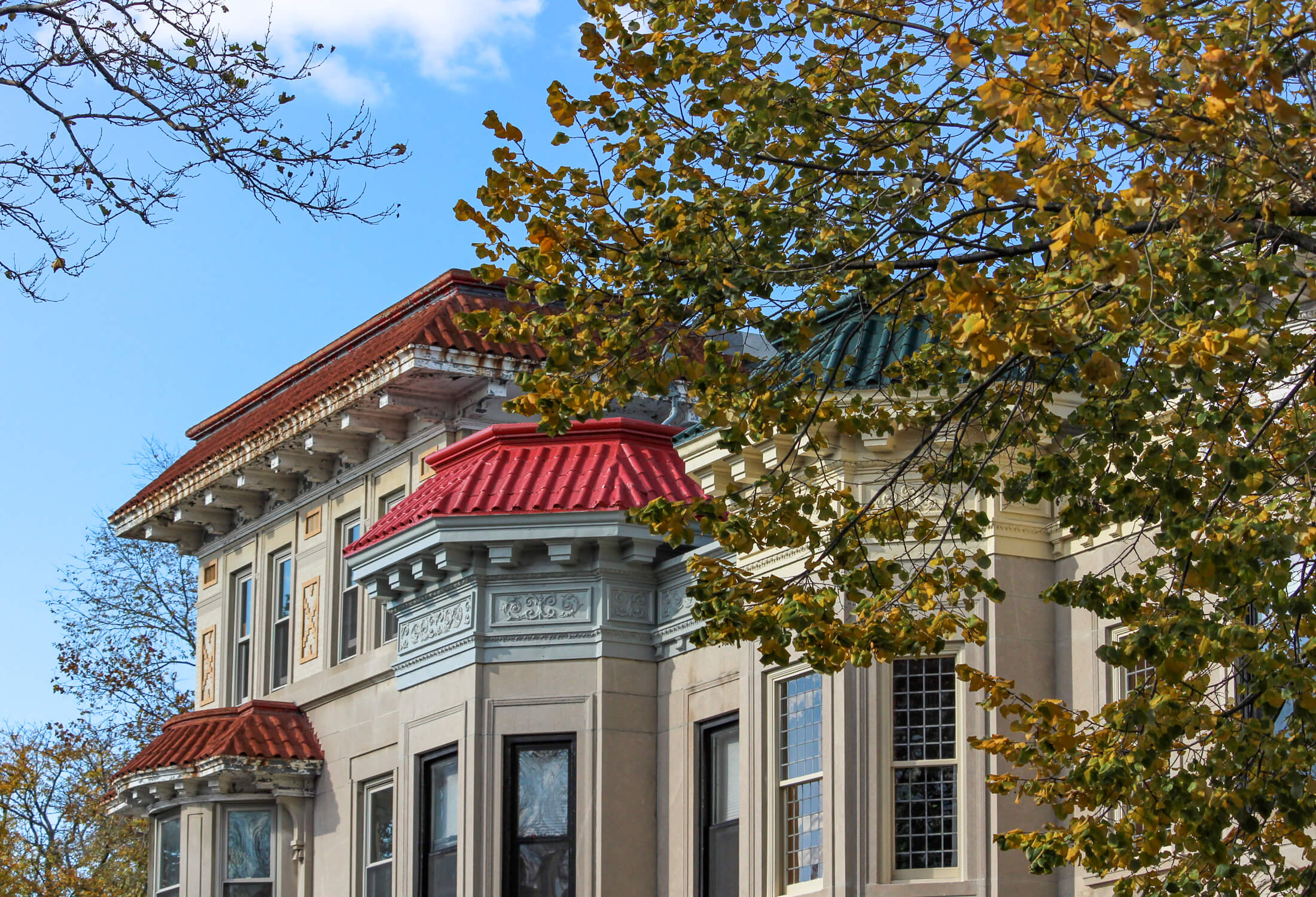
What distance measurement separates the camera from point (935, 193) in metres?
11.6

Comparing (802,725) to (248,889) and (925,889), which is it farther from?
(248,889)

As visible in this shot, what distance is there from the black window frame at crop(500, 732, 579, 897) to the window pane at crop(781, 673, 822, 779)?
2.92 metres

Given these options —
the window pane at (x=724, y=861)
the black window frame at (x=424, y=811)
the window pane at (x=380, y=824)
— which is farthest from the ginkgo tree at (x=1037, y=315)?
the window pane at (x=380, y=824)

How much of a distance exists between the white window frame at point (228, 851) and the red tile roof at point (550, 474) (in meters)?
4.91

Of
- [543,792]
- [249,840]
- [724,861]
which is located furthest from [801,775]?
[249,840]

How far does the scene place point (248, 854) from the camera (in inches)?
1049

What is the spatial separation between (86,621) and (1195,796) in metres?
37.7

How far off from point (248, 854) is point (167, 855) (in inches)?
61.1

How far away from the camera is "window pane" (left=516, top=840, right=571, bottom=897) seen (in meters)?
21.4

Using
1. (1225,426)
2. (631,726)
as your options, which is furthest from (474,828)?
(1225,426)

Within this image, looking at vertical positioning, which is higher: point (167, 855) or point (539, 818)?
point (539, 818)

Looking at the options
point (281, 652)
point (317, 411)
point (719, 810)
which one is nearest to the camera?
point (719, 810)

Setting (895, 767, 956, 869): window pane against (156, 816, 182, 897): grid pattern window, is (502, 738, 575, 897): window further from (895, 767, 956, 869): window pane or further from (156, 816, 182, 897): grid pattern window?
(156, 816, 182, 897): grid pattern window

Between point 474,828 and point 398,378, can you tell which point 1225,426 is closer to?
point 474,828
